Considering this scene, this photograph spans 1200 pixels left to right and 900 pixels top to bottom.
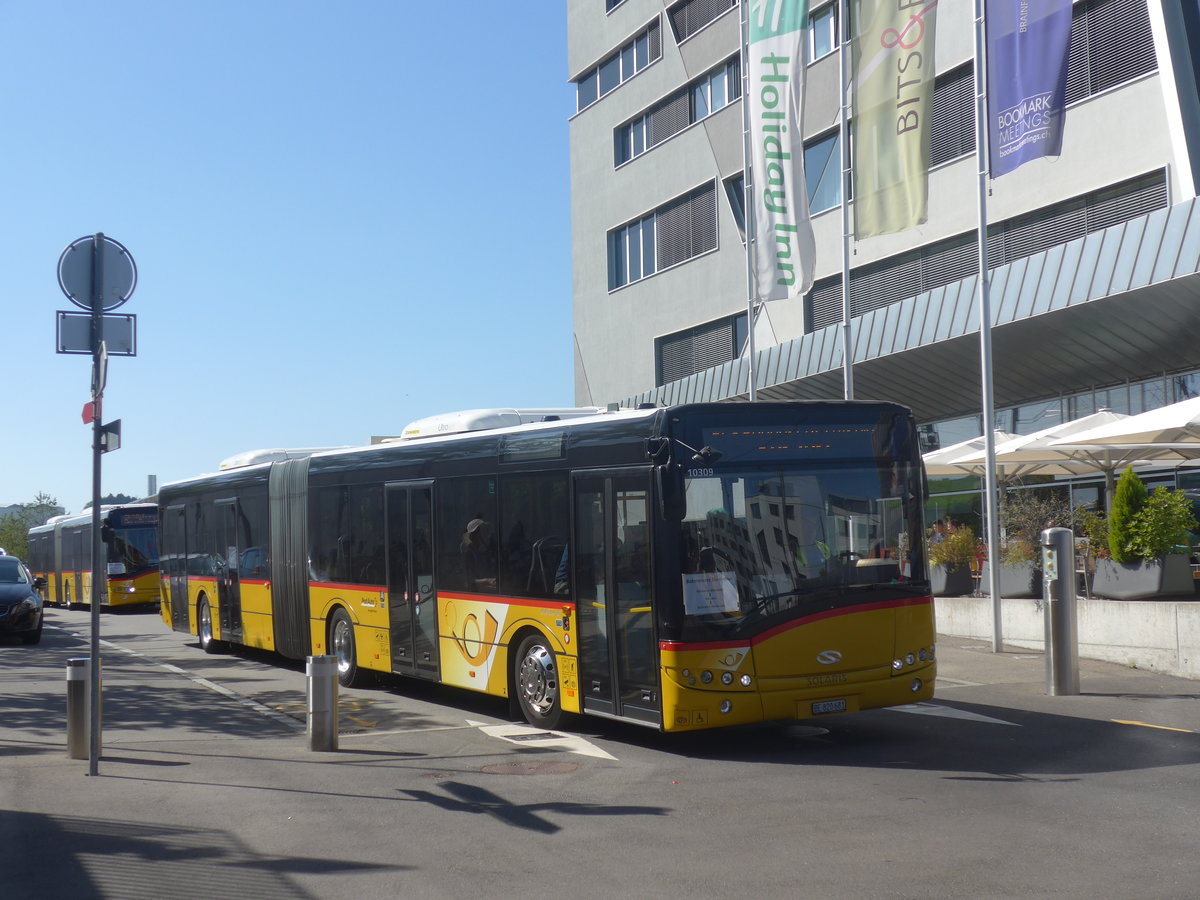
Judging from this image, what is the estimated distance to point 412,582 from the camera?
14.0 m

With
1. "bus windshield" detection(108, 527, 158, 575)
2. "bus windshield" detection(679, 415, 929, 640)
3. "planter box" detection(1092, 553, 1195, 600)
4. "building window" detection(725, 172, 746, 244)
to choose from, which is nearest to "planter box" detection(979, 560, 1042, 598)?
"planter box" detection(1092, 553, 1195, 600)

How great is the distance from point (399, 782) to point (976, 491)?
799 inches

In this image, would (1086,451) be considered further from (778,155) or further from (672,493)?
(672,493)

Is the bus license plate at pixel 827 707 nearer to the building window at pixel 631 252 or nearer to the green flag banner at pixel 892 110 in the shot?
the green flag banner at pixel 892 110

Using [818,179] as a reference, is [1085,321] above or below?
below

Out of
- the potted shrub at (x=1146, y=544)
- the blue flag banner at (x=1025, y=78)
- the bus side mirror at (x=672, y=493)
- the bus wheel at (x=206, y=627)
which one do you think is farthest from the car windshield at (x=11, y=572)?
the potted shrub at (x=1146, y=544)

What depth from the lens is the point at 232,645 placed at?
2228 centimetres

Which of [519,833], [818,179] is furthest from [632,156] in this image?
[519,833]

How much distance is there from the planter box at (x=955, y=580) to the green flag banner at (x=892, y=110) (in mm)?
5387

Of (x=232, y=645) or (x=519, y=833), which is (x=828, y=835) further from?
(x=232, y=645)

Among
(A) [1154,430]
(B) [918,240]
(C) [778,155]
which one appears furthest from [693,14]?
(A) [1154,430]

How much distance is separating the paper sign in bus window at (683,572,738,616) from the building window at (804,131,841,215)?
80.4 ft

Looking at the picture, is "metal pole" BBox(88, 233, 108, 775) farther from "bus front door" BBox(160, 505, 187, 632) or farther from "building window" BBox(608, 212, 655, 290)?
"building window" BBox(608, 212, 655, 290)

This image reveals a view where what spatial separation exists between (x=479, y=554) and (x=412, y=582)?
158 cm
